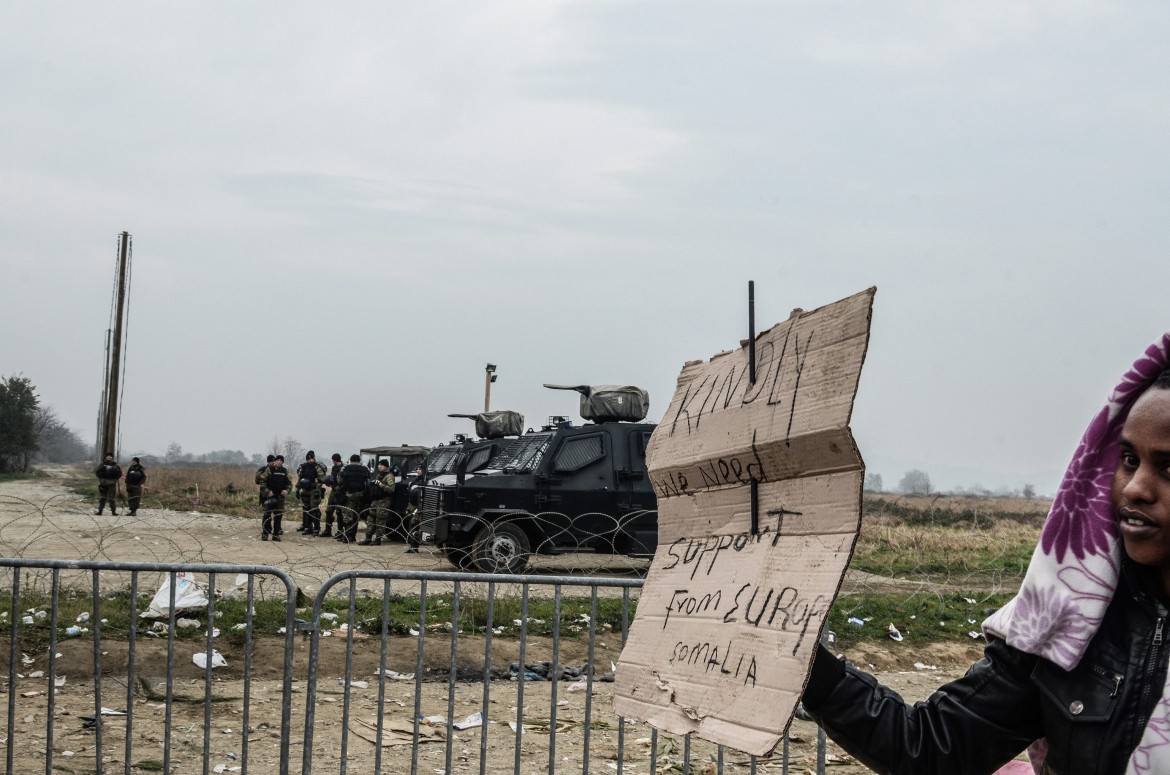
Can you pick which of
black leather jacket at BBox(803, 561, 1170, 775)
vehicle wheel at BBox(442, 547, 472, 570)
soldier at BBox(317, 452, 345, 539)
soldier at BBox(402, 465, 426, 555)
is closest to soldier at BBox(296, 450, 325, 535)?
soldier at BBox(317, 452, 345, 539)

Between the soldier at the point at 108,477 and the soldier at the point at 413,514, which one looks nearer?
the soldier at the point at 413,514

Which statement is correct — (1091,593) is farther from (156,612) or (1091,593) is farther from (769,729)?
(156,612)

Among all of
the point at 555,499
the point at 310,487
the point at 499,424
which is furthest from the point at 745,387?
the point at 310,487

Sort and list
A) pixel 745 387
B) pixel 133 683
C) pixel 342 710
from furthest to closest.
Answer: pixel 342 710
pixel 133 683
pixel 745 387

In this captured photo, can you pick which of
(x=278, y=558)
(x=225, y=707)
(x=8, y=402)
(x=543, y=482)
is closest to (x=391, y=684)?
(x=225, y=707)

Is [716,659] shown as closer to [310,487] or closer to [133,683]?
[133,683]

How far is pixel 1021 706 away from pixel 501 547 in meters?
13.4

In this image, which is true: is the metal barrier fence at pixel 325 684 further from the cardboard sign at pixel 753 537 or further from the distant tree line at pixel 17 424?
the distant tree line at pixel 17 424

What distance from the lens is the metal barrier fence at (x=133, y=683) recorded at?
195 inches

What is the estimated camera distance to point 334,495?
22594mm

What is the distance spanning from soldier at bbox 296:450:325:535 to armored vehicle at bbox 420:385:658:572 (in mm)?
6118

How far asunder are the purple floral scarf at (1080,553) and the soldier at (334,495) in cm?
2015

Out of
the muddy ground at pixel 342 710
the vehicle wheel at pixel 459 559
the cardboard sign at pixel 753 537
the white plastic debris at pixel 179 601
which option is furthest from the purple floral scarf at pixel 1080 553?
the vehicle wheel at pixel 459 559

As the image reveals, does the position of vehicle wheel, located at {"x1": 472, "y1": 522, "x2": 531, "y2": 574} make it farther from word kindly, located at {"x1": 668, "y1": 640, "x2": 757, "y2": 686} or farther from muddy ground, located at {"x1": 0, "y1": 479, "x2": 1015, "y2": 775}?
word kindly, located at {"x1": 668, "y1": 640, "x2": 757, "y2": 686}
